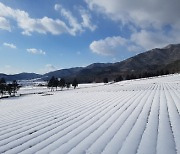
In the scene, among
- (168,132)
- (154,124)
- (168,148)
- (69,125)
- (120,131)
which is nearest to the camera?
(168,148)

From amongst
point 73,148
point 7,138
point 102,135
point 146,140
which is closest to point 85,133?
point 102,135

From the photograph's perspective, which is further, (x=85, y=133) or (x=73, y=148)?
(x=85, y=133)

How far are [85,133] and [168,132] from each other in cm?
211

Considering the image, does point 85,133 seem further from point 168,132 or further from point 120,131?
point 168,132

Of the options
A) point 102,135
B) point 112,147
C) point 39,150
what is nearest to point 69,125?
point 102,135

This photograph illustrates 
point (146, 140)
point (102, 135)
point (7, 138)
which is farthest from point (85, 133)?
point (7, 138)

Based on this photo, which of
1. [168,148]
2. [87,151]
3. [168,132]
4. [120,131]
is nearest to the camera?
[168,148]

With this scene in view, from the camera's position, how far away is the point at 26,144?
5.48 meters

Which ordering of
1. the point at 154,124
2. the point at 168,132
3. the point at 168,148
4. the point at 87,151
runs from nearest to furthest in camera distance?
1. the point at 168,148
2. the point at 87,151
3. the point at 168,132
4. the point at 154,124

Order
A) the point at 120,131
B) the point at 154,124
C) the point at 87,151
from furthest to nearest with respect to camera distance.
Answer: the point at 154,124
the point at 120,131
the point at 87,151

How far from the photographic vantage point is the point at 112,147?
456cm

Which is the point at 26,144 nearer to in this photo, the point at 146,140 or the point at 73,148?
the point at 73,148

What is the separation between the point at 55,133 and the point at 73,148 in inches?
71.9

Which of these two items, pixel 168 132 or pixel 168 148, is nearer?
pixel 168 148
